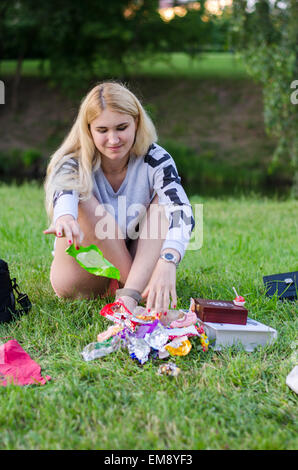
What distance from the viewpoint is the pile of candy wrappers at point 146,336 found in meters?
2.14

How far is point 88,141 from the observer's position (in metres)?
2.59

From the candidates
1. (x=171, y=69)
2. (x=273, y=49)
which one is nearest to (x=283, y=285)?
(x=273, y=49)

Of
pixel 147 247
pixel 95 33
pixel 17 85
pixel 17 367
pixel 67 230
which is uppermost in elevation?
pixel 95 33

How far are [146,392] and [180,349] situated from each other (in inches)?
12.3

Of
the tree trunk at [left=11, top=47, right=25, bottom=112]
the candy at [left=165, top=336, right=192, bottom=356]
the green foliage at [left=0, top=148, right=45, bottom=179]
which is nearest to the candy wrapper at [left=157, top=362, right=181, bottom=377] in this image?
the candy at [left=165, top=336, right=192, bottom=356]

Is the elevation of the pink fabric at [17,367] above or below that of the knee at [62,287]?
below

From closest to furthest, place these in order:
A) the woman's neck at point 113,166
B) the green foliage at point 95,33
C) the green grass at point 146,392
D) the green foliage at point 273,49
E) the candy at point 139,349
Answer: the green grass at point 146,392, the candy at point 139,349, the woman's neck at point 113,166, the green foliage at point 273,49, the green foliage at point 95,33

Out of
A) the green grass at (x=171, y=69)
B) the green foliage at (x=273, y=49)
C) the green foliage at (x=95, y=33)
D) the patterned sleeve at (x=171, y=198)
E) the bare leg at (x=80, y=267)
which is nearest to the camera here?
the patterned sleeve at (x=171, y=198)

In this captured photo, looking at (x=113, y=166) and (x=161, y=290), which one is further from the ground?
(x=113, y=166)

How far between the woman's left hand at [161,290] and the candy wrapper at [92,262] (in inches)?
7.7

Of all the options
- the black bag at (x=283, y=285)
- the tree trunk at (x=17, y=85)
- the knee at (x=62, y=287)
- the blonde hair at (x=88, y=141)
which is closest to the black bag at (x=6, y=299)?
the knee at (x=62, y=287)

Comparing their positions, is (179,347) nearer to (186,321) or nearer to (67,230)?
(186,321)

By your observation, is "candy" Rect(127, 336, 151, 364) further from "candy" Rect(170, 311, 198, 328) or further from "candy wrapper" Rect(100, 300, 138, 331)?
"candy" Rect(170, 311, 198, 328)

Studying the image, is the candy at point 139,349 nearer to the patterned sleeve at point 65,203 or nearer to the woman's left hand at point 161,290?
the woman's left hand at point 161,290
